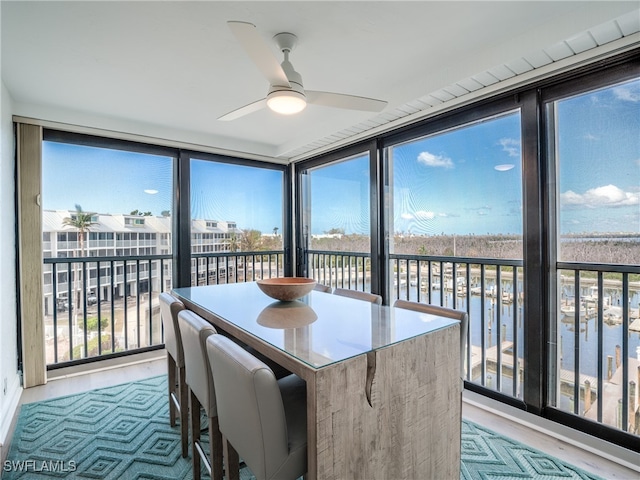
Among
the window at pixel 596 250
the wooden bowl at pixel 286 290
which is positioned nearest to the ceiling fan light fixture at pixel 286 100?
the wooden bowl at pixel 286 290

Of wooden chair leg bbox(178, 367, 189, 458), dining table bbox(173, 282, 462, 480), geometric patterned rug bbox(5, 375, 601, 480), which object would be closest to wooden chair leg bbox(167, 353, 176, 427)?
geometric patterned rug bbox(5, 375, 601, 480)

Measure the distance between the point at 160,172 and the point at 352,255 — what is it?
2.30 meters

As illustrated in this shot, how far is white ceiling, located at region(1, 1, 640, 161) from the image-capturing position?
1.72 meters

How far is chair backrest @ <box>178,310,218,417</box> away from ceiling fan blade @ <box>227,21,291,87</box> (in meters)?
1.24

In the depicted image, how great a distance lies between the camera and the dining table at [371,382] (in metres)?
1.09

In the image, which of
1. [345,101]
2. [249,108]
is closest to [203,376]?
[249,108]

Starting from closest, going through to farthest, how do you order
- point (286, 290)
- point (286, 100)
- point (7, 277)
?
point (286, 100), point (286, 290), point (7, 277)

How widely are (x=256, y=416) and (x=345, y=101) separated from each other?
1715 millimetres

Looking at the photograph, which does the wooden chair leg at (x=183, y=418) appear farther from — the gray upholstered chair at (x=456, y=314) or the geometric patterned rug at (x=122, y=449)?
the gray upholstered chair at (x=456, y=314)

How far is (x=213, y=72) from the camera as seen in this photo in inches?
93.3

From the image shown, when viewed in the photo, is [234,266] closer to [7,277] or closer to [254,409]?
[7,277]

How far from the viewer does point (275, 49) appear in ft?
6.83

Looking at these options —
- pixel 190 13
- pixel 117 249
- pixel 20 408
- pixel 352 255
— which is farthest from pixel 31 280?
pixel 352 255

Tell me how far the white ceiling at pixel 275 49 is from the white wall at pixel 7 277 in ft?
1.09
